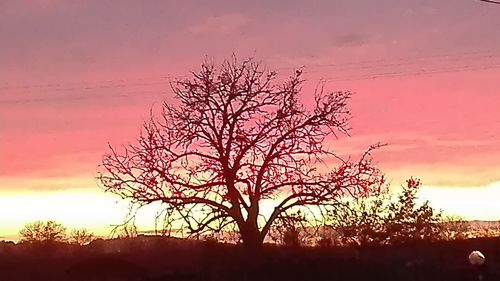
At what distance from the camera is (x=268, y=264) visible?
38.0 meters

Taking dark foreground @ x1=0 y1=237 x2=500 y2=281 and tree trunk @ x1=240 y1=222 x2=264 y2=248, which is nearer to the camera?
dark foreground @ x1=0 y1=237 x2=500 y2=281

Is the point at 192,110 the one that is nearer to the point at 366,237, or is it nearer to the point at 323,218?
the point at 323,218

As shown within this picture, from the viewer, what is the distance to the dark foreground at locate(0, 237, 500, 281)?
36250 mm

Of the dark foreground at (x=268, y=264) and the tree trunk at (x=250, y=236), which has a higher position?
the tree trunk at (x=250, y=236)

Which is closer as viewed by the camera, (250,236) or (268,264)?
(268,264)

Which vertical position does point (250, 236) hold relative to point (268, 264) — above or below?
above

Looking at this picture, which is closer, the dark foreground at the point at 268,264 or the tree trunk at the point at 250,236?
the dark foreground at the point at 268,264

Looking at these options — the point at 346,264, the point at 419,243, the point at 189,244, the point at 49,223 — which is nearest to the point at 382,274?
the point at 346,264

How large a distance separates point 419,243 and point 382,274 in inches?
259

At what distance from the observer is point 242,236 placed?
41562mm

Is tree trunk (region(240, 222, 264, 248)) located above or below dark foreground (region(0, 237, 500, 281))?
above

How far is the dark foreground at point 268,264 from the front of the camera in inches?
1427

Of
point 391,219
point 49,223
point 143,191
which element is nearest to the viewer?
point 143,191

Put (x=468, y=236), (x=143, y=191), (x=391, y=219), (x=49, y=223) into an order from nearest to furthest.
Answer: (x=143, y=191)
(x=468, y=236)
(x=391, y=219)
(x=49, y=223)
